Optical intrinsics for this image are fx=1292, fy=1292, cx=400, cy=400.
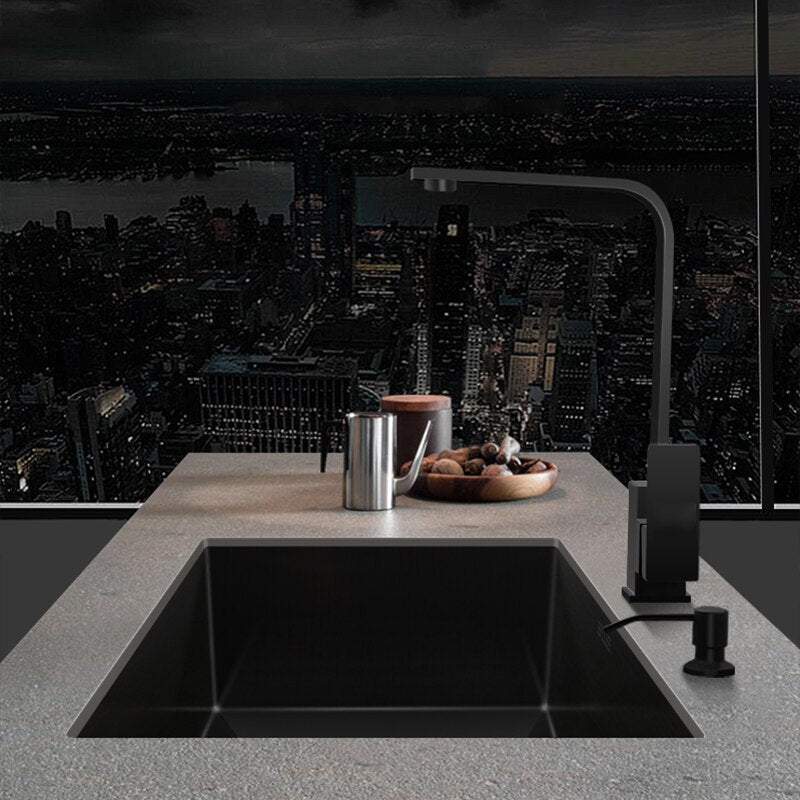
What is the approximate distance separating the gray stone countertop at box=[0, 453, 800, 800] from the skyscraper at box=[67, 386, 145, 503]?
2.57 metres

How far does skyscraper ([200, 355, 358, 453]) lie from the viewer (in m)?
4.62

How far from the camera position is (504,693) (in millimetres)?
2049

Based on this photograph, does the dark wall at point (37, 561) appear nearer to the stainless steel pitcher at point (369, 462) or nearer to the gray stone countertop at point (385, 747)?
the stainless steel pitcher at point (369, 462)

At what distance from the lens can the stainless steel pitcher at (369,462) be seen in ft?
7.87

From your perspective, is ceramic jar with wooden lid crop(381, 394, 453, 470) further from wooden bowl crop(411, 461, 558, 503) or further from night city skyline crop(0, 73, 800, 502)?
night city skyline crop(0, 73, 800, 502)

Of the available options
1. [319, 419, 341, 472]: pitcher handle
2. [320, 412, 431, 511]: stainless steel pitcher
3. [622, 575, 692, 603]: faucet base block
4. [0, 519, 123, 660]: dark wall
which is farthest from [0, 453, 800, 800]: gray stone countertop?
[0, 519, 123, 660]: dark wall

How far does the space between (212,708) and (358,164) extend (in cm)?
288

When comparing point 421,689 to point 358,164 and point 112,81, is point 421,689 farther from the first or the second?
point 112,81

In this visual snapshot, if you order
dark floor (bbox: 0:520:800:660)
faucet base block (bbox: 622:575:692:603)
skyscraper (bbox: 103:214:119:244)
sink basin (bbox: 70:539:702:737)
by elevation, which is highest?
skyscraper (bbox: 103:214:119:244)

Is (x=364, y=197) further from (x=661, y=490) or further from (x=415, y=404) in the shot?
(x=661, y=490)

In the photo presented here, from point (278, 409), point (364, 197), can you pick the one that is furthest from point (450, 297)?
point (278, 409)

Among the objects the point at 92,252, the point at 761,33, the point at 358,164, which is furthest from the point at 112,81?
the point at 761,33

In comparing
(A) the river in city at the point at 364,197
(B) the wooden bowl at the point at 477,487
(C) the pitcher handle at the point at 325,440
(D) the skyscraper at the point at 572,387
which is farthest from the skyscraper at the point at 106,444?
(B) the wooden bowl at the point at 477,487

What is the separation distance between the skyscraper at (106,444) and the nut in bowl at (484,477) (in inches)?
86.1
